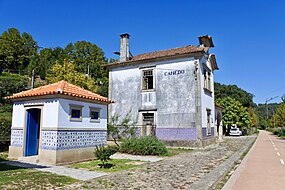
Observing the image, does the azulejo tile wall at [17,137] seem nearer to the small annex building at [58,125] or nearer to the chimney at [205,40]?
the small annex building at [58,125]

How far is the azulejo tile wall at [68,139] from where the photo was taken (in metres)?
9.74

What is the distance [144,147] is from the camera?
13.6 meters

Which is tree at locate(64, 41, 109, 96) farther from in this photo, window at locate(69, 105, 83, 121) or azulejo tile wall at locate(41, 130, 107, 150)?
window at locate(69, 105, 83, 121)

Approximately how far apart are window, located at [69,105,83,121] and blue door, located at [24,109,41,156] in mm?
2332

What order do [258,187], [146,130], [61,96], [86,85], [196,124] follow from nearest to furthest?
[258,187] < [61,96] < [196,124] < [146,130] < [86,85]

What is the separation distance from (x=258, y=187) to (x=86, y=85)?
2496cm

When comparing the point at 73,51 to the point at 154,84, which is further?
the point at 73,51

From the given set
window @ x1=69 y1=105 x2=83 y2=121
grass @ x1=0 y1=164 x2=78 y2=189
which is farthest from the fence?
grass @ x1=0 y1=164 x2=78 y2=189

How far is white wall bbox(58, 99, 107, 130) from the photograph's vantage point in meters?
9.99

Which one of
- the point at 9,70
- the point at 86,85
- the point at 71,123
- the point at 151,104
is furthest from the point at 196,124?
the point at 9,70

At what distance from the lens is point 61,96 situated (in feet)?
32.8

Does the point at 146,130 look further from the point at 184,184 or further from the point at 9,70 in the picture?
the point at 9,70

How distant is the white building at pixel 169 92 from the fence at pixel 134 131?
0.36 m

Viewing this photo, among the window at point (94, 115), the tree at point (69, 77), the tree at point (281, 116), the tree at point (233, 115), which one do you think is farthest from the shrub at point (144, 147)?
the tree at point (233, 115)
